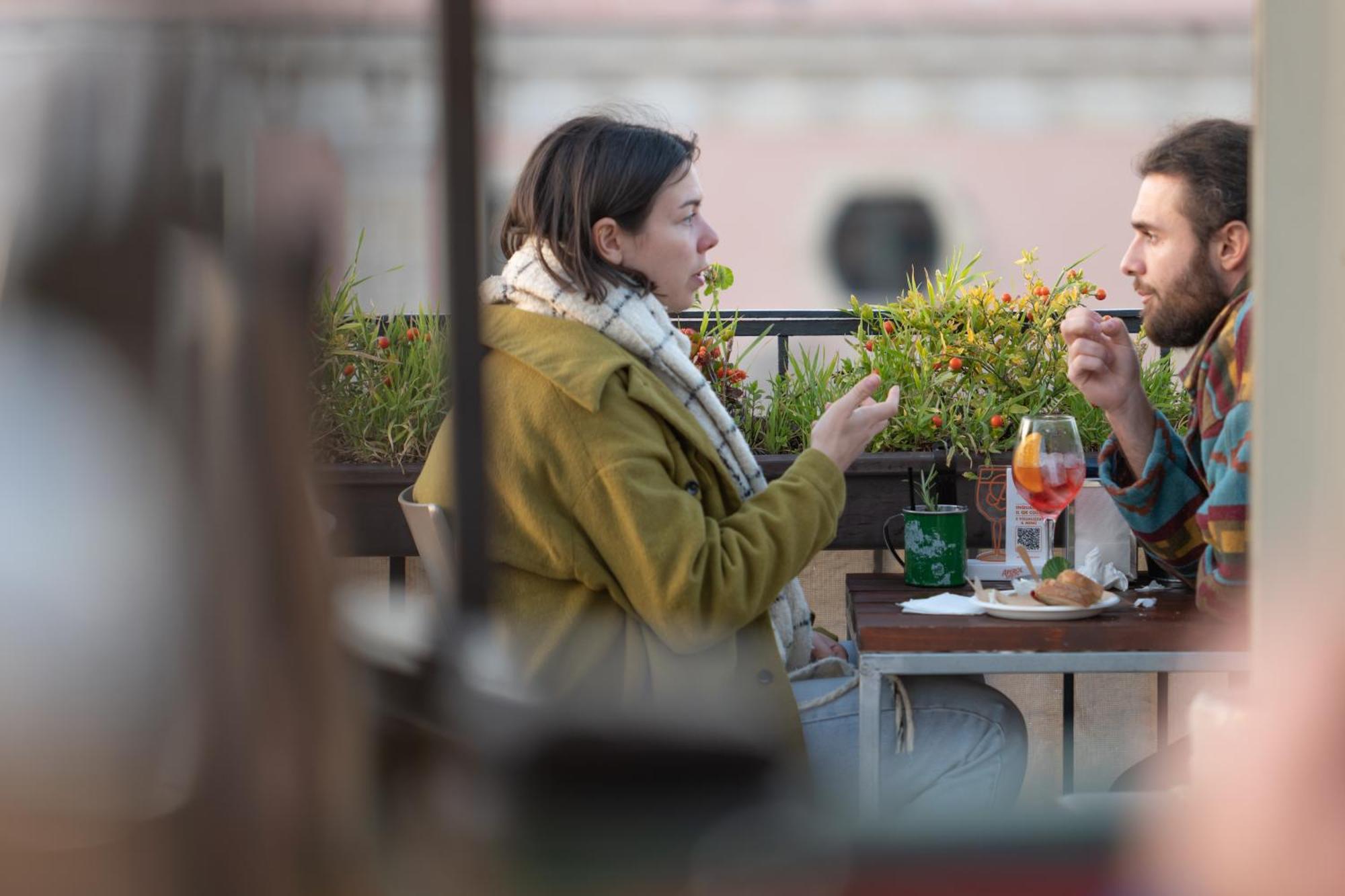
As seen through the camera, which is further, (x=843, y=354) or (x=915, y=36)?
(x=915, y=36)

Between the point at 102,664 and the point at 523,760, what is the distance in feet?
0.72

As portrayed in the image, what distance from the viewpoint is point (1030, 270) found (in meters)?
3.35

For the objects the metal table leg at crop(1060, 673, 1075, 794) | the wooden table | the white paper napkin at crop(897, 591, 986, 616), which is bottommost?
the metal table leg at crop(1060, 673, 1075, 794)

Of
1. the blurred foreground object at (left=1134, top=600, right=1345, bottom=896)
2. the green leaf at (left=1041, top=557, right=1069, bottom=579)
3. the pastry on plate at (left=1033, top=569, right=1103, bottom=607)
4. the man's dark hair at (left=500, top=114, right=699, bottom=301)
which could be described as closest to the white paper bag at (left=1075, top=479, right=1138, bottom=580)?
the green leaf at (left=1041, top=557, right=1069, bottom=579)

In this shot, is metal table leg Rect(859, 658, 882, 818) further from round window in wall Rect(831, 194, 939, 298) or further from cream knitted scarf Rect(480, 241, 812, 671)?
round window in wall Rect(831, 194, 939, 298)

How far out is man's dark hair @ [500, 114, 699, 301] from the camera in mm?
2129

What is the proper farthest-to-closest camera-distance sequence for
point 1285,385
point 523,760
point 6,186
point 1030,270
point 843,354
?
point 843,354
point 1030,270
point 1285,385
point 523,760
point 6,186

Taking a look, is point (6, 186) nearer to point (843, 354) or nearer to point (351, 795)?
point (351, 795)

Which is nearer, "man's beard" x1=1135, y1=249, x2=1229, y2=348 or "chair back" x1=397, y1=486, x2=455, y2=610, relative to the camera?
"chair back" x1=397, y1=486, x2=455, y2=610

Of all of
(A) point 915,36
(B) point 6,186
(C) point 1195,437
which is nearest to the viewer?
(B) point 6,186

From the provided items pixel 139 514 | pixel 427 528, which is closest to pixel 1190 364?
pixel 427 528

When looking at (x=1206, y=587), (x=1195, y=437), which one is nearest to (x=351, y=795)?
(x=1206, y=587)

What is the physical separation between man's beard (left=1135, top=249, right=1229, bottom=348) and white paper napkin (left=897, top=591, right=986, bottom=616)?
688mm

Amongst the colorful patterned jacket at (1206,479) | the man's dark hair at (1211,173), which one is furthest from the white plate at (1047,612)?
the man's dark hair at (1211,173)
